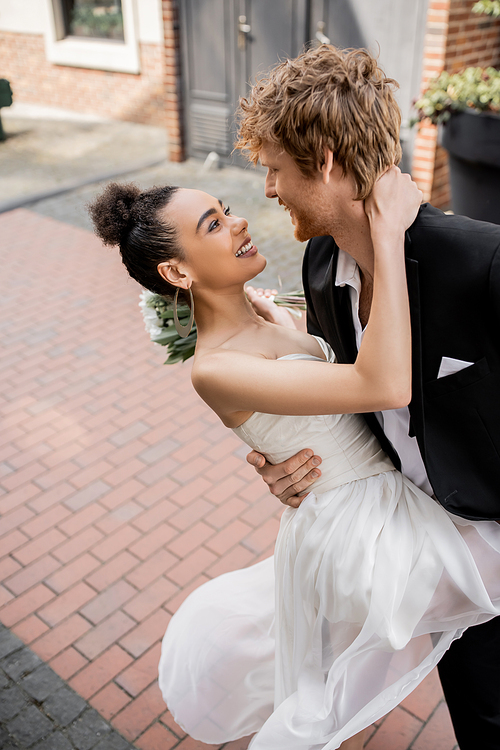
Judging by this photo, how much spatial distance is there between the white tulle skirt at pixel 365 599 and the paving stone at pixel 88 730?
853 millimetres

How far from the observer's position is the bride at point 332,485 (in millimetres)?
1717

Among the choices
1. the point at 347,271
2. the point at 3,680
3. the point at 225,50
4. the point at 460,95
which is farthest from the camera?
the point at 225,50

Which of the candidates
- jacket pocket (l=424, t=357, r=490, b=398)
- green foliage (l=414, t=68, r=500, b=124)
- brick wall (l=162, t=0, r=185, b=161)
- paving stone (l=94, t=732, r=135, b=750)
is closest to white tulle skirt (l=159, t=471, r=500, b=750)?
jacket pocket (l=424, t=357, r=490, b=398)

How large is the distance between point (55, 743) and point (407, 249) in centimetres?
235

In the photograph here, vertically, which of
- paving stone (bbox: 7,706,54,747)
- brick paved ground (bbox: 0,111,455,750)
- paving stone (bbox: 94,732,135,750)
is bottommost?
brick paved ground (bbox: 0,111,455,750)

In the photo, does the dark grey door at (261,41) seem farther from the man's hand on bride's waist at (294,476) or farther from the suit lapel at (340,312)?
the man's hand on bride's waist at (294,476)

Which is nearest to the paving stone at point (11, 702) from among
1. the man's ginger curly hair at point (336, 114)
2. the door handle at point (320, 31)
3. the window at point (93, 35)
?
the man's ginger curly hair at point (336, 114)

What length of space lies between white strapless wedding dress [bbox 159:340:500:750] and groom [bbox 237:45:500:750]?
0.16 metres

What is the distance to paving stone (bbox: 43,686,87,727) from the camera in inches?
110

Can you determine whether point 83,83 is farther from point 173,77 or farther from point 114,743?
point 114,743

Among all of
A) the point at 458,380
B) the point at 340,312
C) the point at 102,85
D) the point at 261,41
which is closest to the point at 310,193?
the point at 340,312

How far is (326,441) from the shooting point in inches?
83.6

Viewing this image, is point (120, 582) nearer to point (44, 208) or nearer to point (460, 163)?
point (460, 163)

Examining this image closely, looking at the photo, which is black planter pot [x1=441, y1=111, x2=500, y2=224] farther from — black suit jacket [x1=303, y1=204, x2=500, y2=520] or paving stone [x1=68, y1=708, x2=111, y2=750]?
paving stone [x1=68, y1=708, x2=111, y2=750]
